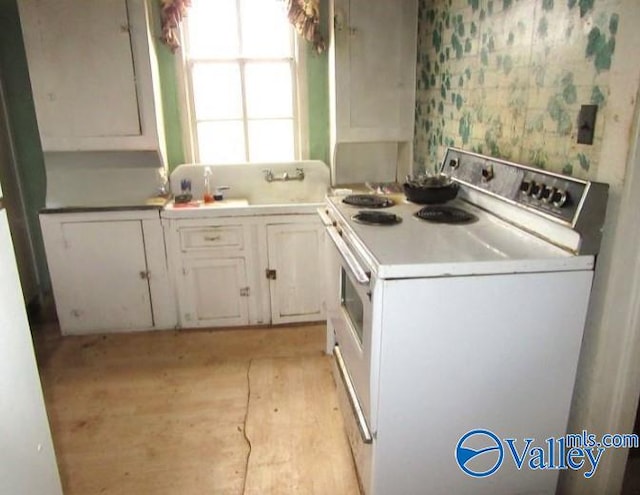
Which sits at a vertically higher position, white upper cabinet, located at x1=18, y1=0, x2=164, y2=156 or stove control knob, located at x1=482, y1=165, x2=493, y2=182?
white upper cabinet, located at x1=18, y1=0, x2=164, y2=156

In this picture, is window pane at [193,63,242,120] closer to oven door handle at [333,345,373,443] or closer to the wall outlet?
oven door handle at [333,345,373,443]

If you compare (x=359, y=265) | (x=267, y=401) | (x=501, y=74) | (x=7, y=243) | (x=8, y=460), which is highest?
(x=501, y=74)

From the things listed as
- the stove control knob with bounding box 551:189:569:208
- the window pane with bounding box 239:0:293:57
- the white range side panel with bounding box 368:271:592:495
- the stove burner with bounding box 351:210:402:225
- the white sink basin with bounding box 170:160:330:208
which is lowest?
the white range side panel with bounding box 368:271:592:495

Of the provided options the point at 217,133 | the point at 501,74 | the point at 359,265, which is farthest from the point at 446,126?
the point at 217,133

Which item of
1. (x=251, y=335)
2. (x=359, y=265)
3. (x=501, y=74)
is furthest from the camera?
(x=251, y=335)

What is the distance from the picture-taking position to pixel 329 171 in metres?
3.24

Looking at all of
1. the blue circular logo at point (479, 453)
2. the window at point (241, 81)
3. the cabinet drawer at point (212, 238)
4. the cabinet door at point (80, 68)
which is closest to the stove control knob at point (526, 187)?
the blue circular logo at point (479, 453)

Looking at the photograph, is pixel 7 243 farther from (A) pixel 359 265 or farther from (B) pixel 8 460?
(A) pixel 359 265

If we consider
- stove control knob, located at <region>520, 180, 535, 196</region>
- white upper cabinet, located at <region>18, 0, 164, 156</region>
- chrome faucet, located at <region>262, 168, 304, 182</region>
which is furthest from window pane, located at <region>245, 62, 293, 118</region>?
stove control knob, located at <region>520, 180, 535, 196</region>

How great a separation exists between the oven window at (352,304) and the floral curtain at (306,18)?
1.70m

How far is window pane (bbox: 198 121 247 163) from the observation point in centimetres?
322

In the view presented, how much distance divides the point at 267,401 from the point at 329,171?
5.23 ft

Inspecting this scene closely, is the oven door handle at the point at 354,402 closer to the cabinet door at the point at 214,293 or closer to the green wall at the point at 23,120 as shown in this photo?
the cabinet door at the point at 214,293

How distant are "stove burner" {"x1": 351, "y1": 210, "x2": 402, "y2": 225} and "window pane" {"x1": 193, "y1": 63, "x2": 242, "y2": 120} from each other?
167cm
